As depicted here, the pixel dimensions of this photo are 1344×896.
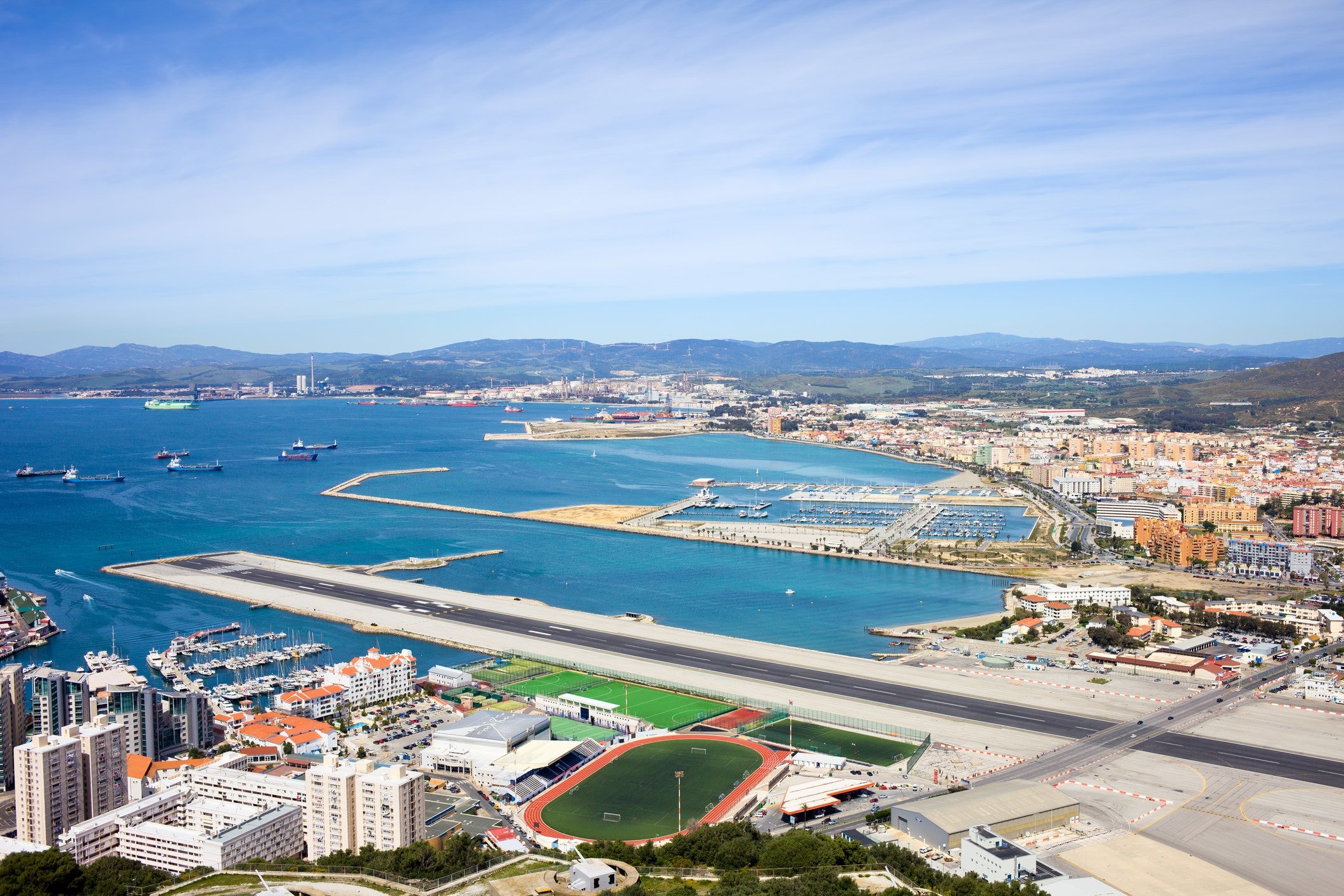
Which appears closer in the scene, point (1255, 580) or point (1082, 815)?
point (1082, 815)

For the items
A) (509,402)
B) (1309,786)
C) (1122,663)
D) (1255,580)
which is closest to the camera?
(1309,786)

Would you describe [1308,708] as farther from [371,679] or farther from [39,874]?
[39,874]

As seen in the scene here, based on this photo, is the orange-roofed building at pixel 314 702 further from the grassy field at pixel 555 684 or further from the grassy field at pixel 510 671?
the grassy field at pixel 555 684

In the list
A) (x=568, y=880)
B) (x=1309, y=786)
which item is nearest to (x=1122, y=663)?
(x=1309, y=786)

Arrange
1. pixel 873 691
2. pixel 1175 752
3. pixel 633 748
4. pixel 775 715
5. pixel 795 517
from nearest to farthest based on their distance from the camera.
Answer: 1. pixel 1175 752
2. pixel 633 748
3. pixel 775 715
4. pixel 873 691
5. pixel 795 517

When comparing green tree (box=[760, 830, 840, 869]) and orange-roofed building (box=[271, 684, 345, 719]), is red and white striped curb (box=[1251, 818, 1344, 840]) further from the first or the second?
A: orange-roofed building (box=[271, 684, 345, 719])

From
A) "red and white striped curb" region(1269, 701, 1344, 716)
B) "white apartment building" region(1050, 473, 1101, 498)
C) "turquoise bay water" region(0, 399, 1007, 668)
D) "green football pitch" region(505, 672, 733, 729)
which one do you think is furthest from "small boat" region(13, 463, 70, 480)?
"red and white striped curb" region(1269, 701, 1344, 716)

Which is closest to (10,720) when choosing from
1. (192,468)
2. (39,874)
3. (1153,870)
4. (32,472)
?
(39,874)

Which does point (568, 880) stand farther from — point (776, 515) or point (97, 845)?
point (776, 515)
